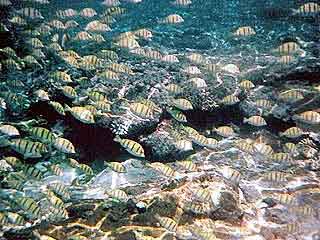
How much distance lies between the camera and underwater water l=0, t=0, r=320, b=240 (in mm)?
6023

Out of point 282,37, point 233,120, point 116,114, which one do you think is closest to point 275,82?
point 233,120

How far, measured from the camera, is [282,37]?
37.4ft

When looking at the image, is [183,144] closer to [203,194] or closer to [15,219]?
[203,194]

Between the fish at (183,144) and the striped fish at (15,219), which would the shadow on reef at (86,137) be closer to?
the fish at (183,144)

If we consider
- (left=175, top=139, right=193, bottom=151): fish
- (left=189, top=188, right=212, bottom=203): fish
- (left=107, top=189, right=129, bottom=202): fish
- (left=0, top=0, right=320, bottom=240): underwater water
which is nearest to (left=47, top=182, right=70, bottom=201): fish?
(left=0, top=0, right=320, bottom=240): underwater water

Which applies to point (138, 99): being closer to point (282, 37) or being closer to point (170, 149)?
point (170, 149)

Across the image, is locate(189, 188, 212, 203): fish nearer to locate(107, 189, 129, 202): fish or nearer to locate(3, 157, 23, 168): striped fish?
locate(107, 189, 129, 202): fish

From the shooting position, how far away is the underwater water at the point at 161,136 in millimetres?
6023

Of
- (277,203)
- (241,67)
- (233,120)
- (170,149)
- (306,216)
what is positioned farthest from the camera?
(241,67)

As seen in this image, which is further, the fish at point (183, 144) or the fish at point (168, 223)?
the fish at point (183, 144)

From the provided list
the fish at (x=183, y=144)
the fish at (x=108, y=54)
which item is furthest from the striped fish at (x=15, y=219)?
the fish at (x=108, y=54)

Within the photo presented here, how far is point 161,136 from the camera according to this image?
811 centimetres

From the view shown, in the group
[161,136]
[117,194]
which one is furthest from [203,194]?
[161,136]

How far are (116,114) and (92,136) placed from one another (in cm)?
73
